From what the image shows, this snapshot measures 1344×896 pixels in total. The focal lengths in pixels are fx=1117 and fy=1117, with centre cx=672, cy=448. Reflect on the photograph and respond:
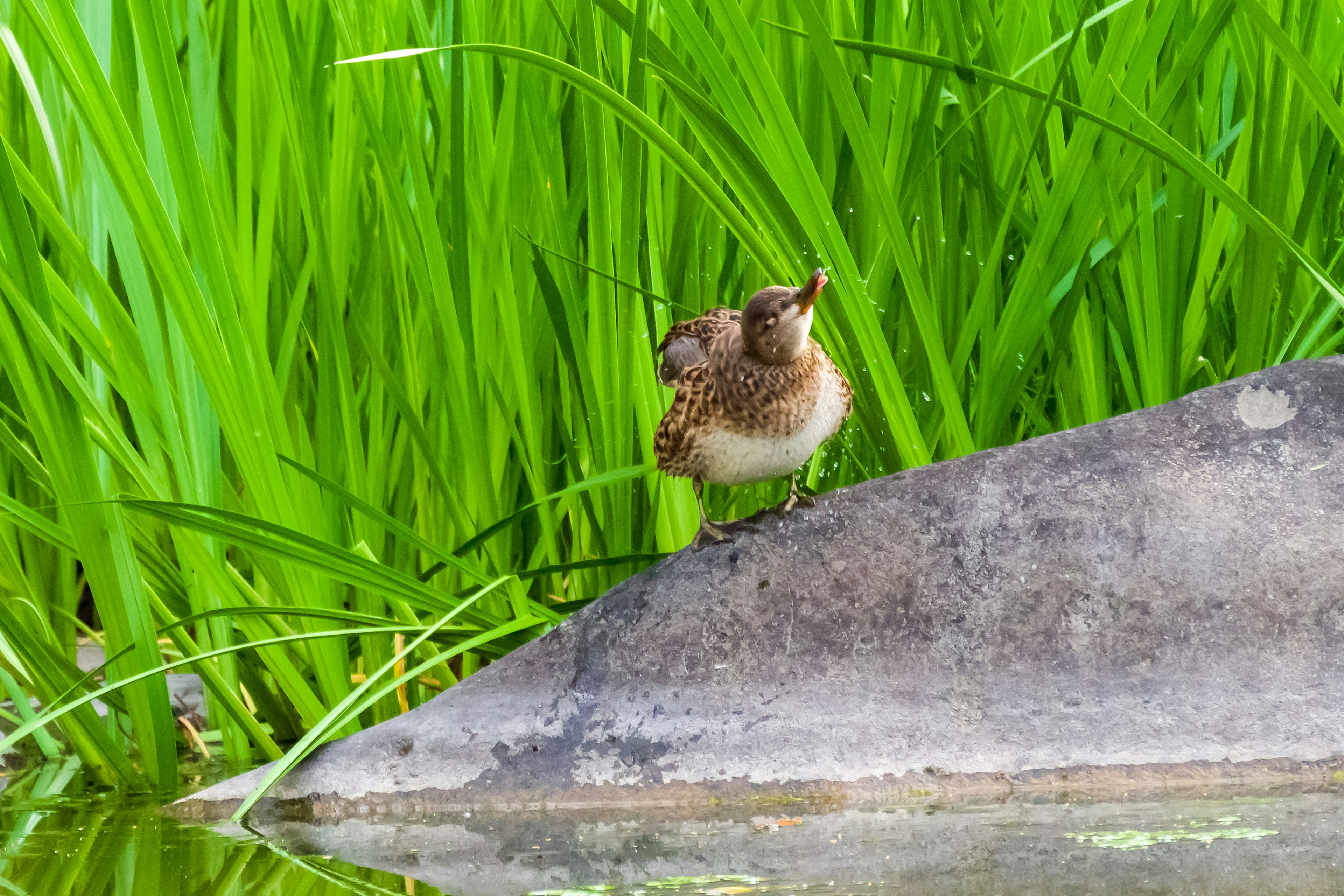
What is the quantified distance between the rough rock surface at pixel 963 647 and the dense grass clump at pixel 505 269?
15 cm

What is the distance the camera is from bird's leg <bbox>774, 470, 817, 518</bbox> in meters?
1.82

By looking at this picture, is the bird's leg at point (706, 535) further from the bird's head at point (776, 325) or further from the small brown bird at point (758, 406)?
the bird's head at point (776, 325)

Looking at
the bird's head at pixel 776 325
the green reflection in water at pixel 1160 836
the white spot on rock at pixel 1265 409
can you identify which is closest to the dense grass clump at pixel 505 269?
the bird's head at pixel 776 325

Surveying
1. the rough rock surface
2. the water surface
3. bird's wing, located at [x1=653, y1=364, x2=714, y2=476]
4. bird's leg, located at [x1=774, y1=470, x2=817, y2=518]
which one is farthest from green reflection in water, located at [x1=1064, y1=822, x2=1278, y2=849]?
bird's wing, located at [x1=653, y1=364, x2=714, y2=476]

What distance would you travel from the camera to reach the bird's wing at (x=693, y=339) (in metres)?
1.99

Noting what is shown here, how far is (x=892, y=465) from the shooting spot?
6.57 feet

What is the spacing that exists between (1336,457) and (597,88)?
4.03 ft

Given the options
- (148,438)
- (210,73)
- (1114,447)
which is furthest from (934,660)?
(210,73)

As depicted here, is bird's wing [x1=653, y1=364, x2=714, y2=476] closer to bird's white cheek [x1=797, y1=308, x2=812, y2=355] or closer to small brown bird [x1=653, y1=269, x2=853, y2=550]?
small brown bird [x1=653, y1=269, x2=853, y2=550]

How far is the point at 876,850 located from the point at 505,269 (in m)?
1.16

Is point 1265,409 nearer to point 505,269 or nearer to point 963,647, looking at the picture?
point 963,647

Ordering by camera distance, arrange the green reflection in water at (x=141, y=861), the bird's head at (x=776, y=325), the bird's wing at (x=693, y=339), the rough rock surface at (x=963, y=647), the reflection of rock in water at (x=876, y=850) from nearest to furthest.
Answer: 1. the reflection of rock in water at (x=876, y=850)
2. the green reflection in water at (x=141, y=861)
3. the rough rock surface at (x=963, y=647)
4. the bird's head at (x=776, y=325)
5. the bird's wing at (x=693, y=339)

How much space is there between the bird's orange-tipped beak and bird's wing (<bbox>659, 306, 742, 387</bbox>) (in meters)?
0.24

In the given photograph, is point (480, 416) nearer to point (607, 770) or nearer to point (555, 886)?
point (607, 770)
